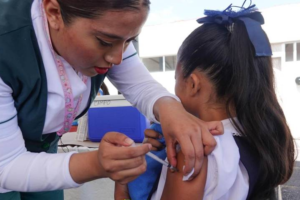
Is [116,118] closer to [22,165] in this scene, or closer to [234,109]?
[234,109]

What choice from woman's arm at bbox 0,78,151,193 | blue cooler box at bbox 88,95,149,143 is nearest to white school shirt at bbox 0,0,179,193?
woman's arm at bbox 0,78,151,193

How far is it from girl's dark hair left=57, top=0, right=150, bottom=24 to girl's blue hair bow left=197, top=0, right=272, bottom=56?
0.44m

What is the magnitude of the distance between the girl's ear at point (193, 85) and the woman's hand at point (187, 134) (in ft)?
0.69

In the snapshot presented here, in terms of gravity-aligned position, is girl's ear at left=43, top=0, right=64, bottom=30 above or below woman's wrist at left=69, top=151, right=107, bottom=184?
above

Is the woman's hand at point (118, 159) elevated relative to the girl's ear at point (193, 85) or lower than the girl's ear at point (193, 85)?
lower

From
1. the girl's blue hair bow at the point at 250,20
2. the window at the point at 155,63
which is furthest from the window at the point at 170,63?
the girl's blue hair bow at the point at 250,20

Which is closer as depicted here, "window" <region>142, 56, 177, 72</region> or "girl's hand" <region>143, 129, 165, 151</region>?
"girl's hand" <region>143, 129, 165, 151</region>

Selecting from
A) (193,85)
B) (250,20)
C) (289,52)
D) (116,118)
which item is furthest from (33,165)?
(289,52)

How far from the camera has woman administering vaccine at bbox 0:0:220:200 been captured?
24.9 inches

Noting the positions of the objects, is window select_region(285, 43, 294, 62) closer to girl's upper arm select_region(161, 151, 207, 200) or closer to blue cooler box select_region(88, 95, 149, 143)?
blue cooler box select_region(88, 95, 149, 143)

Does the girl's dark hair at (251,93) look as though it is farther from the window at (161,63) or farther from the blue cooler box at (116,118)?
the window at (161,63)

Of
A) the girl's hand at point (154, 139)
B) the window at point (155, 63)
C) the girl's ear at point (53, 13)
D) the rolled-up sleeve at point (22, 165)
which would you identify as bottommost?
the window at point (155, 63)

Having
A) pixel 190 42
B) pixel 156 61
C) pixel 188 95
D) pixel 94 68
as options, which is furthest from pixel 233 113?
pixel 156 61

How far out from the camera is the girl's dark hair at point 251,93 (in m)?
0.92
